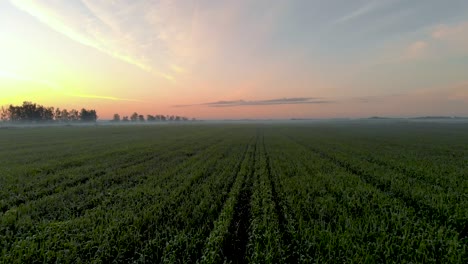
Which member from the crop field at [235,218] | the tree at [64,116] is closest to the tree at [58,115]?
the tree at [64,116]

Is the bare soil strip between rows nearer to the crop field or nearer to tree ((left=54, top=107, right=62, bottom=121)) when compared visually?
the crop field

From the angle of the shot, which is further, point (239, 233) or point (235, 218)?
point (235, 218)

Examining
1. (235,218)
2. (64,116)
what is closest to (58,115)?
(64,116)

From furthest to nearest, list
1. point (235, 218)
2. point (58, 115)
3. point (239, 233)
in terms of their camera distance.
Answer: point (58, 115) < point (235, 218) < point (239, 233)

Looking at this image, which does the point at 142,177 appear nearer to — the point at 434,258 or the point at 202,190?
the point at 202,190

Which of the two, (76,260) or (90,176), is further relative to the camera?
(90,176)

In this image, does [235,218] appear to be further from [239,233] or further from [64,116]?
[64,116]

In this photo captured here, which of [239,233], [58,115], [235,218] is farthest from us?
[58,115]

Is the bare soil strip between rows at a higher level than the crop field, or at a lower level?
lower

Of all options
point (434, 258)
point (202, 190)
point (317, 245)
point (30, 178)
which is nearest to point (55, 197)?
point (30, 178)

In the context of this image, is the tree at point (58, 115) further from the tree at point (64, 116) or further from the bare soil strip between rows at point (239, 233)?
the bare soil strip between rows at point (239, 233)

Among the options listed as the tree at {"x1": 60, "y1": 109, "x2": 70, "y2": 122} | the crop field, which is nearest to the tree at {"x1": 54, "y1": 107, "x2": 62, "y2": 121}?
the tree at {"x1": 60, "y1": 109, "x2": 70, "y2": 122}

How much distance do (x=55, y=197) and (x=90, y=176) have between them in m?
4.42

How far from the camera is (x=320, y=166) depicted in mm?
17469
